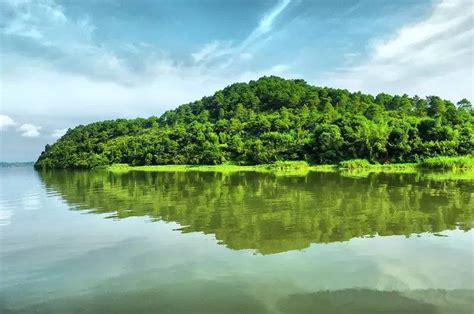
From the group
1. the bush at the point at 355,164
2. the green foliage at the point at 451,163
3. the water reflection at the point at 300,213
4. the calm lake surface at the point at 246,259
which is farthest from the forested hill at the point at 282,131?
the calm lake surface at the point at 246,259

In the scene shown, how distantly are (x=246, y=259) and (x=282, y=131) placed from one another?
8412cm

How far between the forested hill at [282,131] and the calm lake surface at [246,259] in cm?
4680

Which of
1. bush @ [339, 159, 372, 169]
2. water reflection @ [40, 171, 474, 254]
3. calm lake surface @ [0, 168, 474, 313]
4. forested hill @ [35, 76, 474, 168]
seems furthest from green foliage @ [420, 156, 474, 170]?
calm lake surface @ [0, 168, 474, 313]

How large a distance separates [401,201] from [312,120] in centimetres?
7308

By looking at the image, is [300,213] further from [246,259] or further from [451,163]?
[451,163]

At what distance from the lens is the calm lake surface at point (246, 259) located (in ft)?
26.6

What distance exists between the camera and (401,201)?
21.2 metres

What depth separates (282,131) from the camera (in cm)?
9394

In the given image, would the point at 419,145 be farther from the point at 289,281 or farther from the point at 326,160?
the point at 289,281

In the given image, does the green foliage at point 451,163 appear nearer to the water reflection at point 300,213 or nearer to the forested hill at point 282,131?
the forested hill at point 282,131

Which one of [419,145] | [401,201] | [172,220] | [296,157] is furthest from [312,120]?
[172,220]

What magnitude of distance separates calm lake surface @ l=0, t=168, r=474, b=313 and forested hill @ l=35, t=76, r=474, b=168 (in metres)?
46.8

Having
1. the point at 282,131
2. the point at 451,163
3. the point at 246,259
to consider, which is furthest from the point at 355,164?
the point at 246,259

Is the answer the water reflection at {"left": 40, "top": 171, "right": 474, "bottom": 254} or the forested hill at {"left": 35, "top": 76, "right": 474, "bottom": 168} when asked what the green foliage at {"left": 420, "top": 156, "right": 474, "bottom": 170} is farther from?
the water reflection at {"left": 40, "top": 171, "right": 474, "bottom": 254}
